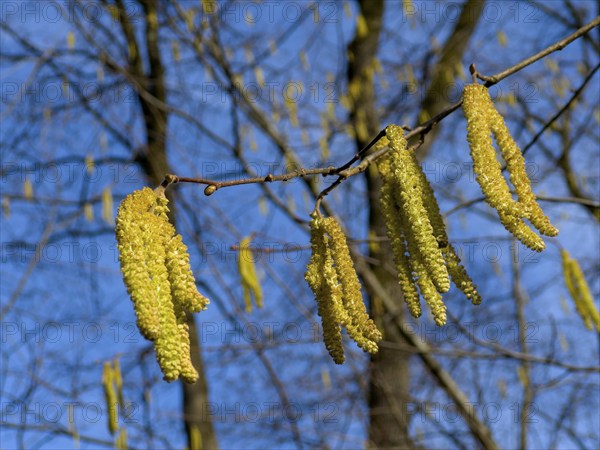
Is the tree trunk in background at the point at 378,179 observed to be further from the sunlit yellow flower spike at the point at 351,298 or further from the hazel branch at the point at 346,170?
the sunlit yellow flower spike at the point at 351,298

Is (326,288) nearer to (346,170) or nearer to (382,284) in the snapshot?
(346,170)

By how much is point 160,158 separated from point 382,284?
2.44 m

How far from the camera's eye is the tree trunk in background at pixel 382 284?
5328 mm

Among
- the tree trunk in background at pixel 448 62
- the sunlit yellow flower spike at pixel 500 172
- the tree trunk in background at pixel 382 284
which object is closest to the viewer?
the sunlit yellow flower spike at pixel 500 172

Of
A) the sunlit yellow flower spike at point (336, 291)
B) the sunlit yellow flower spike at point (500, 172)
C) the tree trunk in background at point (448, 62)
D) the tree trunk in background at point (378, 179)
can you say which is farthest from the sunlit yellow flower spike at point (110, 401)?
the tree trunk in background at point (448, 62)

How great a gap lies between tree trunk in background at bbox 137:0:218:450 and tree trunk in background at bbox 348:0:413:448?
4.48ft

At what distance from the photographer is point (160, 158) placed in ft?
22.6

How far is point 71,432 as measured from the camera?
435 cm

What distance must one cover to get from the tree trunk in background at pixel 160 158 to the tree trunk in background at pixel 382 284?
137cm

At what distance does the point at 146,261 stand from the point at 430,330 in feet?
16.7

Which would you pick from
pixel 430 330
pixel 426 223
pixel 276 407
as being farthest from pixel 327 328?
pixel 430 330

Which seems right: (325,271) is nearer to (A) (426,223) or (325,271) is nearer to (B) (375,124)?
(A) (426,223)

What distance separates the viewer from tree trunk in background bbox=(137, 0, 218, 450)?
19.7ft

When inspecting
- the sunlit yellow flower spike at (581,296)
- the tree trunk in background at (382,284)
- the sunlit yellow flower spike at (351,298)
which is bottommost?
the sunlit yellow flower spike at (351,298)
